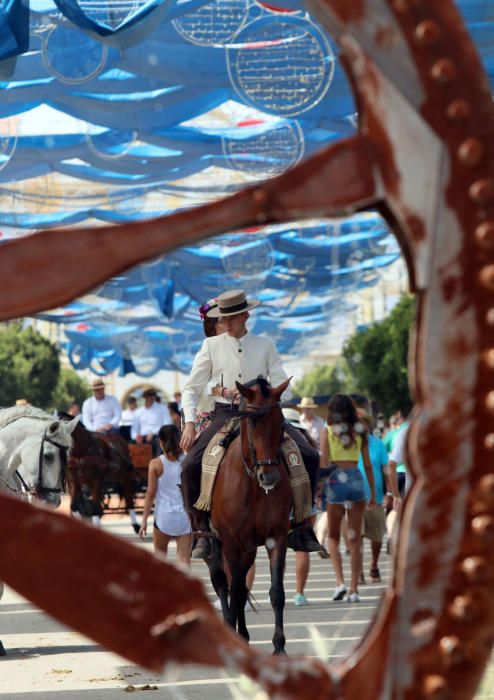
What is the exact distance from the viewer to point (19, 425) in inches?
432

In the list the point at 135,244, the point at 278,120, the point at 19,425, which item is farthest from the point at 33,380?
the point at 135,244

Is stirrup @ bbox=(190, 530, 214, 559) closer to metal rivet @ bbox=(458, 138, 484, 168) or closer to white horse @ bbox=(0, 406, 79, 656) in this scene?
white horse @ bbox=(0, 406, 79, 656)

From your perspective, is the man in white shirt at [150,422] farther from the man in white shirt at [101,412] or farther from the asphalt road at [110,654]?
the asphalt road at [110,654]

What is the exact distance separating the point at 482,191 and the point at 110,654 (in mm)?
7019

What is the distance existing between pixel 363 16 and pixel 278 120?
570 inches

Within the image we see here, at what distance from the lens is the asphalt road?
26.4 ft

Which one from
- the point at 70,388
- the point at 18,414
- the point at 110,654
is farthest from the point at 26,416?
the point at 70,388

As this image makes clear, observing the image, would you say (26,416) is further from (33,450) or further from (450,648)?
(450,648)

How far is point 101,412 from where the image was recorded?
2570 centimetres

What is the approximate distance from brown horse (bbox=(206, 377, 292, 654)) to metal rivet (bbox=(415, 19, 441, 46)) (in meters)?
7.10

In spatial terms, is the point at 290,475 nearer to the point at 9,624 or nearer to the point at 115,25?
the point at 9,624

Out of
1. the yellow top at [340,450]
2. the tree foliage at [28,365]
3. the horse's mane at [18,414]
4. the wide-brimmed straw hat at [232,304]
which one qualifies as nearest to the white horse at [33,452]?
the horse's mane at [18,414]

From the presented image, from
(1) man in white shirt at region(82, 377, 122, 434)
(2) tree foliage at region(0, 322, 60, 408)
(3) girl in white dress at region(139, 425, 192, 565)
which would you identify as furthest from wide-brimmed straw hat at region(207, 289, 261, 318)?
(2) tree foliage at region(0, 322, 60, 408)

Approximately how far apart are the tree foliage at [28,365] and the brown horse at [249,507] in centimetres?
5348
